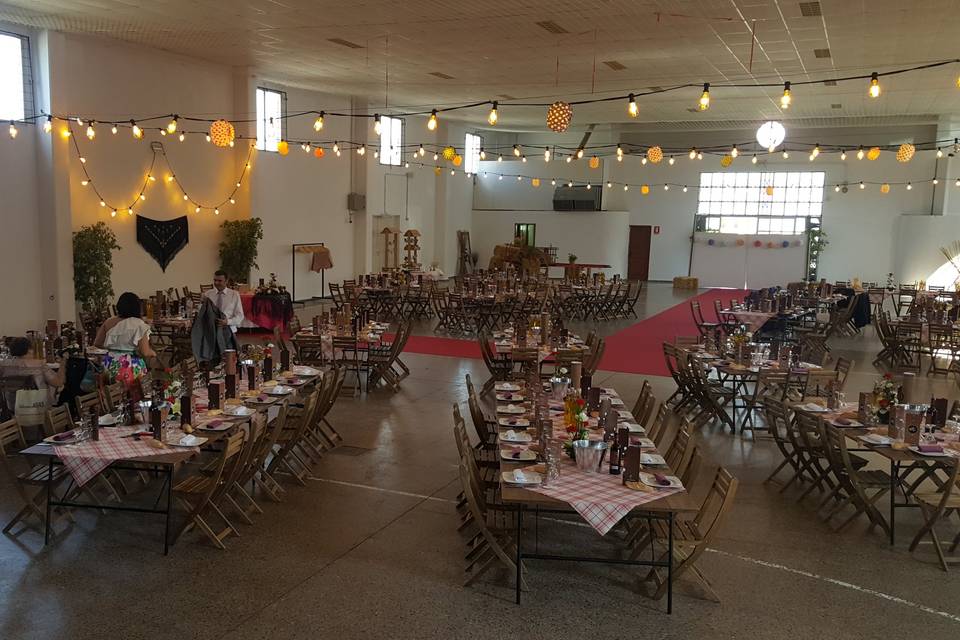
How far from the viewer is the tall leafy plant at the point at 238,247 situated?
1864cm

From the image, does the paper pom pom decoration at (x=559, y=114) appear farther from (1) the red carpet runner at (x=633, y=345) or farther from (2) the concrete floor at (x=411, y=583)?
(2) the concrete floor at (x=411, y=583)

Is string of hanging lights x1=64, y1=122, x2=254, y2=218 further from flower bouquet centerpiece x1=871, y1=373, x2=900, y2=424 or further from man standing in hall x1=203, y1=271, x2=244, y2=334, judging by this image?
flower bouquet centerpiece x1=871, y1=373, x2=900, y2=424

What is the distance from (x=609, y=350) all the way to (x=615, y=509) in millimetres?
10678

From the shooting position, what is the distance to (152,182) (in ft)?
55.1

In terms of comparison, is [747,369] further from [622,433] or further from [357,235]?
[357,235]

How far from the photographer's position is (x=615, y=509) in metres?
4.90

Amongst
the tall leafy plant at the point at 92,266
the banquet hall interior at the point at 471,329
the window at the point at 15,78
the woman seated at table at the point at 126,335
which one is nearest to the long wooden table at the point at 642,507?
the banquet hall interior at the point at 471,329

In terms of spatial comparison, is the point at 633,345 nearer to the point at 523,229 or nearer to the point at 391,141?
the point at 391,141

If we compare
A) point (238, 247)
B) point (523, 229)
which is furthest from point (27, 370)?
point (523, 229)

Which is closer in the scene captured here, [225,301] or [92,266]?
[225,301]

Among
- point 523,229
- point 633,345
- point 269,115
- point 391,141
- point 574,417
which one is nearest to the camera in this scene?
point 574,417

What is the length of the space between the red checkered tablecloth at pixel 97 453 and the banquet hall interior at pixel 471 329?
29 millimetres

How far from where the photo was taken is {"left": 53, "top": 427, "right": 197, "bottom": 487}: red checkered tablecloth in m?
5.66

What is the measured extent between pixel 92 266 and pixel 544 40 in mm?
9384
